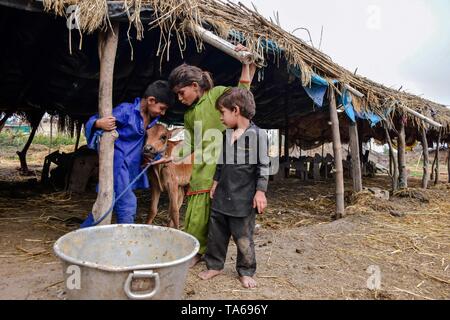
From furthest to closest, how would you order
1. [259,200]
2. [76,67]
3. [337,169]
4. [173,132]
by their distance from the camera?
[337,169], [76,67], [173,132], [259,200]

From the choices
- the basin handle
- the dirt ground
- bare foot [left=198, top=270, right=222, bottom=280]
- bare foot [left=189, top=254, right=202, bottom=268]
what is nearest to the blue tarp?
the dirt ground

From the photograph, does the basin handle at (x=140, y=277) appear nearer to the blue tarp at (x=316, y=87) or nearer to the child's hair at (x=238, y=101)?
the child's hair at (x=238, y=101)

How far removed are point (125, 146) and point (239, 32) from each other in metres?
1.86

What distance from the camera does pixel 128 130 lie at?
10.5ft

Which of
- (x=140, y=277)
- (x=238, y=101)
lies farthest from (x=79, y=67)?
(x=140, y=277)

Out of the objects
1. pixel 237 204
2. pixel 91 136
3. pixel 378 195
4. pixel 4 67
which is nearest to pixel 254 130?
pixel 237 204

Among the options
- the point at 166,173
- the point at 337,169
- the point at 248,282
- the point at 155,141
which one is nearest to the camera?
the point at 248,282

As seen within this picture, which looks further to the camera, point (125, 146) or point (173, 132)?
point (173, 132)

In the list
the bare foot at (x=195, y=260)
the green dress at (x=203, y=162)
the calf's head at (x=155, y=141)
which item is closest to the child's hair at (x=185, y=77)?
the green dress at (x=203, y=162)

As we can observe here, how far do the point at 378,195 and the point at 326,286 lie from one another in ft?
15.6

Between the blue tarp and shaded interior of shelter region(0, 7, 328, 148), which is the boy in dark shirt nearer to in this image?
shaded interior of shelter region(0, 7, 328, 148)

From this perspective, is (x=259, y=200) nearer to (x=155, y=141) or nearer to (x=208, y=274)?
(x=208, y=274)

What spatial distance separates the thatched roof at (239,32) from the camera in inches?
120
